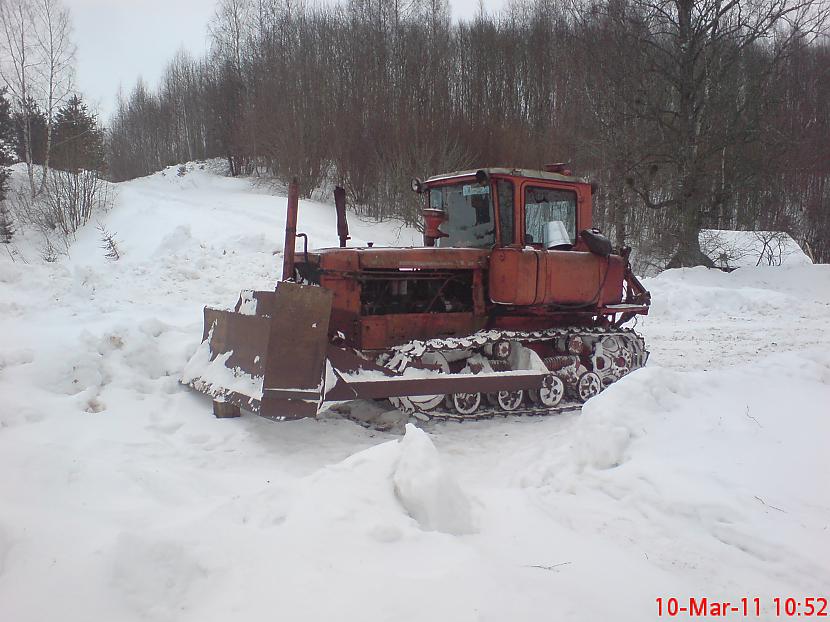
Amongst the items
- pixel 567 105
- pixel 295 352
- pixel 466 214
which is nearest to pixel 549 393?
pixel 466 214

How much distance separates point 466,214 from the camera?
6.30m

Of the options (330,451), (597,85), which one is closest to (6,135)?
(597,85)

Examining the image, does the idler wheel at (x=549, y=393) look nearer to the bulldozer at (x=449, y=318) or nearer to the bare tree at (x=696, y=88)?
the bulldozer at (x=449, y=318)

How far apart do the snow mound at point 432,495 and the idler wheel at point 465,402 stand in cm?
237

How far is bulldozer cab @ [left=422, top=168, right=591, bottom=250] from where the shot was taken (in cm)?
599

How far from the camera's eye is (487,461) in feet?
15.4

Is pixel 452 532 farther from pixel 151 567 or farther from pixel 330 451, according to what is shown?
pixel 330 451

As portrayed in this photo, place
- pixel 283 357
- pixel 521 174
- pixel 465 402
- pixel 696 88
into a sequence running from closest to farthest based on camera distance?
1. pixel 283 357
2. pixel 465 402
3. pixel 521 174
4. pixel 696 88

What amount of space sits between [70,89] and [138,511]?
87.4 feet

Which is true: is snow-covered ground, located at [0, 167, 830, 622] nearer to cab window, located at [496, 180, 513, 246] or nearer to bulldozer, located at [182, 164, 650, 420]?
bulldozer, located at [182, 164, 650, 420]

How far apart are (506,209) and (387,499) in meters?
3.71
